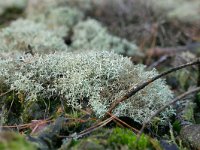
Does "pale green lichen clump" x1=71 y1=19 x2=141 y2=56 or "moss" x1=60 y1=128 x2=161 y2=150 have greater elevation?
"pale green lichen clump" x1=71 y1=19 x2=141 y2=56

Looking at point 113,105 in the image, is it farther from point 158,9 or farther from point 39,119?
point 158,9

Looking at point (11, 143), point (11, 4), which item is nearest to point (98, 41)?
point (11, 4)

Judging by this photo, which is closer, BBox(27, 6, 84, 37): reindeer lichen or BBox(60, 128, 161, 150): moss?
BBox(60, 128, 161, 150): moss

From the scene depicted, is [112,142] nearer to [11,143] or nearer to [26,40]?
[11,143]

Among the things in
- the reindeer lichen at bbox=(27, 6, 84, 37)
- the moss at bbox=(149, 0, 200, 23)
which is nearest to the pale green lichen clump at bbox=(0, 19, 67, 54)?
the reindeer lichen at bbox=(27, 6, 84, 37)

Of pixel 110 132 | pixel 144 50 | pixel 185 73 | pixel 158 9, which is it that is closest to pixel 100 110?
pixel 110 132

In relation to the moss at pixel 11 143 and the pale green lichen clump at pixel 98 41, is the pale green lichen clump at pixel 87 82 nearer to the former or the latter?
the moss at pixel 11 143

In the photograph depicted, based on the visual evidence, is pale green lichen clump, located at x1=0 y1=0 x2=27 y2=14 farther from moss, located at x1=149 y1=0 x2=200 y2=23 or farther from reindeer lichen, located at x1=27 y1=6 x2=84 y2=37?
moss, located at x1=149 y1=0 x2=200 y2=23
